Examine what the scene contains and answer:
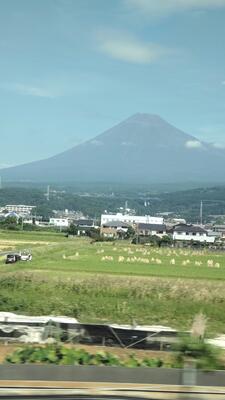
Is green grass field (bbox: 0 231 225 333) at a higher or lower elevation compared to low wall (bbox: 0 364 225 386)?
lower

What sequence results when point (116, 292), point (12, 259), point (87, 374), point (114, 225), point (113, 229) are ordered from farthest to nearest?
1. point (114, 225)
2. point (113, 229)
3. point (12, 259)
4. point (116, 292)
5. point (87, 374)

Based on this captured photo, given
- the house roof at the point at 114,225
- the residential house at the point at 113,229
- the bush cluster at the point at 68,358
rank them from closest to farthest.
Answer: the bush cluster at the point at 68,358, the residential house at the point at 113,229, the house roof at the point at 114,225

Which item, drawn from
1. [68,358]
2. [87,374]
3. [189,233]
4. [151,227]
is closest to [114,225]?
[151,227]

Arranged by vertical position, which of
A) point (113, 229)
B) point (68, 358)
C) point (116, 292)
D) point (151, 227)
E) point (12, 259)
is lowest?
point (116, 292)

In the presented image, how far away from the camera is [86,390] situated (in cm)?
496

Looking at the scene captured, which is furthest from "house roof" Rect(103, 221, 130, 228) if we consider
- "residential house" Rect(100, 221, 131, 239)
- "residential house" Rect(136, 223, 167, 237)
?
"residential house" Rect(136, 223, 167, 237)

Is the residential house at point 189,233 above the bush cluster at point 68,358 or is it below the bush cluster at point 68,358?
below

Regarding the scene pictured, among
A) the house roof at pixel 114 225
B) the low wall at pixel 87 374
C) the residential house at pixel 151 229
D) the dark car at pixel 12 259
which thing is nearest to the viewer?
the low wall at pixel 87 374

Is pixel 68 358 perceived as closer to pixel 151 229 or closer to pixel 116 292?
pixel 116 292

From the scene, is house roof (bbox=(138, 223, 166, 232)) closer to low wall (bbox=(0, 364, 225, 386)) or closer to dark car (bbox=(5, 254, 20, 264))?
dark car (bbox=(5, 254, 20, 264))

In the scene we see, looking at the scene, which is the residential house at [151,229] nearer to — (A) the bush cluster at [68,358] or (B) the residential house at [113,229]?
(B) the residential house at [113,229]

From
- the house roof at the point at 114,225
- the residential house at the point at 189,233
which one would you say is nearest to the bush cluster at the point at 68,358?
the residential house at the point at 189,233

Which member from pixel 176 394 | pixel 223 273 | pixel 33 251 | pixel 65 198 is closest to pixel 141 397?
pixel 176 394

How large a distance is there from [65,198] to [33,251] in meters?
141
